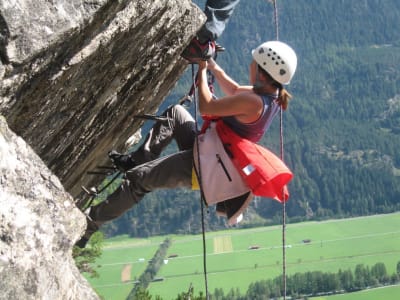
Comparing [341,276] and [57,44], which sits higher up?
[57,44]

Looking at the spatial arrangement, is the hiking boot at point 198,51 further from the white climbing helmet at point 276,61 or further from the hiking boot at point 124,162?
the hiking boot at point 124,162

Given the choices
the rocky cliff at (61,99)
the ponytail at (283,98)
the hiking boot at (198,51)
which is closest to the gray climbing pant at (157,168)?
the rocky cliff at (61,99)

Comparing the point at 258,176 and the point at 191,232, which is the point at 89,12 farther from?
the point at 191,232

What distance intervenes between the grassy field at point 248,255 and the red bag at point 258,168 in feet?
342

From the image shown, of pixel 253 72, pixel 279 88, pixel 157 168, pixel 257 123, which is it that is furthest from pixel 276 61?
pixel 157 168

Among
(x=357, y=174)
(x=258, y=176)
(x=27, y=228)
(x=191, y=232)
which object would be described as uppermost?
(x=27, y=228)

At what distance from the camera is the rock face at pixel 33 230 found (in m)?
3.28

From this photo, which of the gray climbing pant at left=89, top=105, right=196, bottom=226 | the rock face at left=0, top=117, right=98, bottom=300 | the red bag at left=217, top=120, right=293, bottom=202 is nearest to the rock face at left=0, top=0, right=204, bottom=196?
the gray climbing pant at left=89, top=105, right=196, bottom=226

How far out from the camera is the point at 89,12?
14.4 ft

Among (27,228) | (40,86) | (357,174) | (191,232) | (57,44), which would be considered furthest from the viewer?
(357,174)

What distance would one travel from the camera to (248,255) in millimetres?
137875

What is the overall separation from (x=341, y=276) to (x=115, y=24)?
388 ft

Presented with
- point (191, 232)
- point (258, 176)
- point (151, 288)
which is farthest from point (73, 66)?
point (191, 232)

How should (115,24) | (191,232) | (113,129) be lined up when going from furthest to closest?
1. (191,232)
2. (113,129)
3. (115,24)
